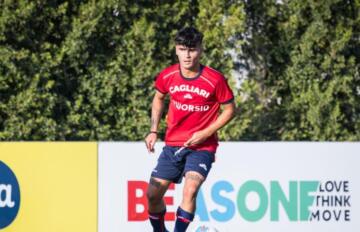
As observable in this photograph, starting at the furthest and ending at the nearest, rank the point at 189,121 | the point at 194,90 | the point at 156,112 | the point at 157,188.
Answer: the point at 156,112
the point at 157,188
the point at 189,121
the point at 194,90

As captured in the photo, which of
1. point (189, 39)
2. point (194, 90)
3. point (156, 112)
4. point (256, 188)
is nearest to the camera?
point (189, 39)

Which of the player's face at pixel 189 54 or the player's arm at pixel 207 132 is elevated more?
the player's face at pixel 189 54

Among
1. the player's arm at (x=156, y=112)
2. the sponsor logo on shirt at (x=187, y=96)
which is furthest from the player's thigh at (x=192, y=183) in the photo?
the sponsor logo on shirt at (x=187, y=96)

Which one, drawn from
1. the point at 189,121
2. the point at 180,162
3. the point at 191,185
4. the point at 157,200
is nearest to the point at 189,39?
the point at 189,121

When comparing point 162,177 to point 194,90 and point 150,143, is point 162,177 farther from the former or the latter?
point 194,90

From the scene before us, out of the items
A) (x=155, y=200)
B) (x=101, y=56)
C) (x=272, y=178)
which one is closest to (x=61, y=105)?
(x=101, y=56)

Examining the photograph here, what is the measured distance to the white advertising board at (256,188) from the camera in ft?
35.6

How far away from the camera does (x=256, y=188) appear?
11102 mm

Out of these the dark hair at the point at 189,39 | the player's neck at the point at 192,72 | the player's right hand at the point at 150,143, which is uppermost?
the dark hair at the point at 189,39

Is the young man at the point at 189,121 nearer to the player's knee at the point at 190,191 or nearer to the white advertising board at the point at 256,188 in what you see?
the player's knee at the point at 190,191

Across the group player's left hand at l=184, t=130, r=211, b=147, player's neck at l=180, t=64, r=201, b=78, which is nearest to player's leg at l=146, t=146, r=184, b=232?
player's left hand at l=184, t=130, r=211, b=147

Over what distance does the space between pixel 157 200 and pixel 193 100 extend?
3.29 feet

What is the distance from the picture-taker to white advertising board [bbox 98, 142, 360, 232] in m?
10.8

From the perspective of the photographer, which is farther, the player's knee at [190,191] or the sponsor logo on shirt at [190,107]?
the sponsor logo on shirt at [190,107]
